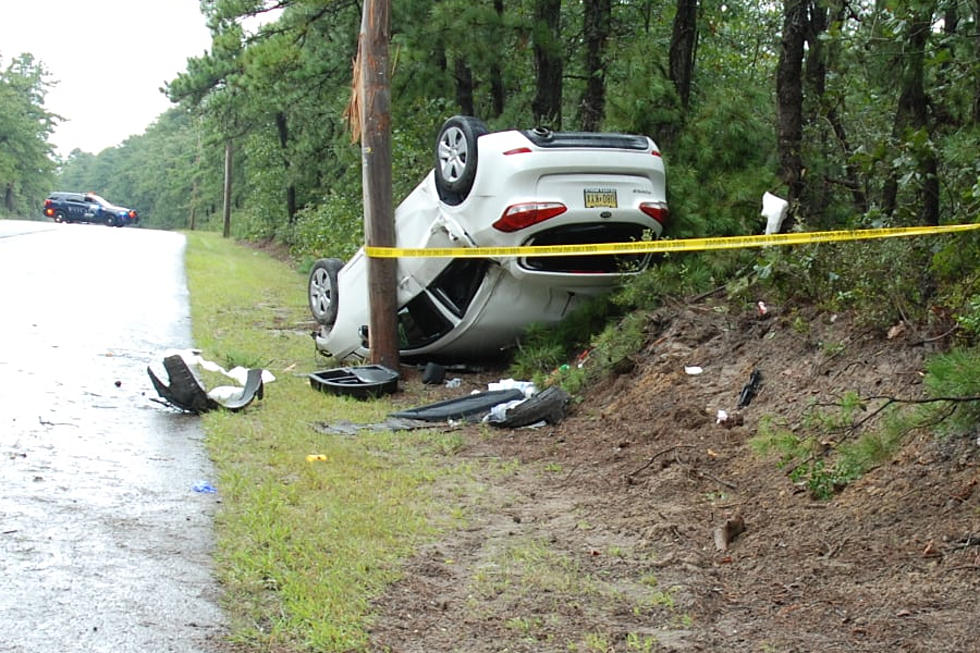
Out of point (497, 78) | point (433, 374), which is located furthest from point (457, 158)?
point (497, 78)

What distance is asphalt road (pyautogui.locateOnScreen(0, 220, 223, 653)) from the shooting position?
12.5 feet

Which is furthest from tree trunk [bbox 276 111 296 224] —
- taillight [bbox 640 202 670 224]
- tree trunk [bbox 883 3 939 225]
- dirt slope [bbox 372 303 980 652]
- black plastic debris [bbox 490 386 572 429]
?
dirt slope [bbox 372 303 980 652]

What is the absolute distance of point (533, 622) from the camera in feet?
13.2

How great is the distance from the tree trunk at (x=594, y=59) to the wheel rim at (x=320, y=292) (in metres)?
4.37

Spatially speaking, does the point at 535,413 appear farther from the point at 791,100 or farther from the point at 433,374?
the point at 791,100

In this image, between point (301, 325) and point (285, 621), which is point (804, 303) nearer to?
point (285, 621)

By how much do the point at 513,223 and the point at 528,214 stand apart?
150 millimetres

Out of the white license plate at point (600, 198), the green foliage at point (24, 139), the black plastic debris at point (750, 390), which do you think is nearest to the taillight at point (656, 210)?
the white license plate at point (600, 198)

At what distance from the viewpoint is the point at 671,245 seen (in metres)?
7.92

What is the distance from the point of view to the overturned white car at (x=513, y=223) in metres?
8.66

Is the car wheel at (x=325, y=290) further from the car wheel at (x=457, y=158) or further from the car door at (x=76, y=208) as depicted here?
the car door at (x=76, y=208)

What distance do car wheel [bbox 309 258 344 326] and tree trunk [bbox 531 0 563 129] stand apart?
4217mm

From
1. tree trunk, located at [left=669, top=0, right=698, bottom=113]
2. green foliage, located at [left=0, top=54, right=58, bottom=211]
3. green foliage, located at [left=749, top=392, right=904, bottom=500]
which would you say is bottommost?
green foliage, located at [left=749, top=392, right=904, bottom=500]

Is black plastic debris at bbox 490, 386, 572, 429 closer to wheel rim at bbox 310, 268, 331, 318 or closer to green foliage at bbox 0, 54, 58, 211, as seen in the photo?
wheel rim at bbox 310, 268, 331, 318
